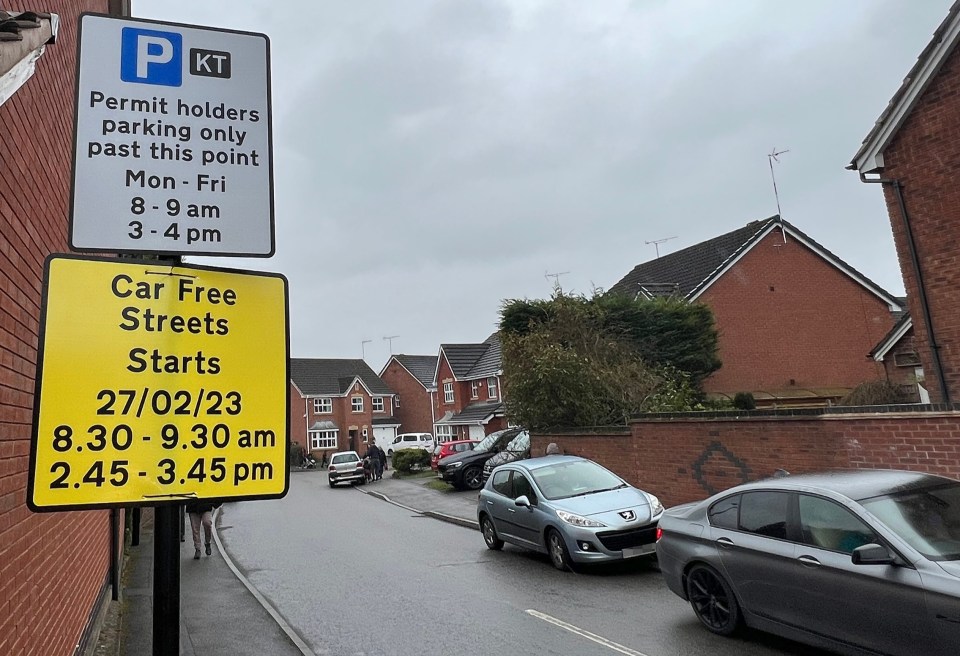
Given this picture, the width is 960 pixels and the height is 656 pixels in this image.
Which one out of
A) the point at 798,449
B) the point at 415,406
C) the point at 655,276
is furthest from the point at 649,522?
the point at 415,406

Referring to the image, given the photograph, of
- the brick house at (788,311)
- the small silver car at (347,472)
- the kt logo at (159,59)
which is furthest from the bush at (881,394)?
the small silver car at (347,472)

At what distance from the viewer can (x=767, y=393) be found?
2602 centimetres

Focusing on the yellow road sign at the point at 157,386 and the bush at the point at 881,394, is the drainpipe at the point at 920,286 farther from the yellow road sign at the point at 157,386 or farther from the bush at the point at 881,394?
the yellow road sign at the point at 157,386

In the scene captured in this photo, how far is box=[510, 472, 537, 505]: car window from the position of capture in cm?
1052

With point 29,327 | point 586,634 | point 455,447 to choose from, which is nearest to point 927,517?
point 586,634

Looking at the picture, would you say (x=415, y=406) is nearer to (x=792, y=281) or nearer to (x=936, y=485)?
(x=792, y=281)

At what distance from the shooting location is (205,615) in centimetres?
820

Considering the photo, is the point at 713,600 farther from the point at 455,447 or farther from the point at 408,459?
the point at 408,459

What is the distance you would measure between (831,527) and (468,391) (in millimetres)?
45701

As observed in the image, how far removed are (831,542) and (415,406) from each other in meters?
58.6

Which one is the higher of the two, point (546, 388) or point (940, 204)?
point (940, 204)

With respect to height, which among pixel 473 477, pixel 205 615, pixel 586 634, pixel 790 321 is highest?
pixel 790 321

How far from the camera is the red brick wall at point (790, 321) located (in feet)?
87.3

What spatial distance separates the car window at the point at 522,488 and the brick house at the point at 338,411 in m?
51.0
